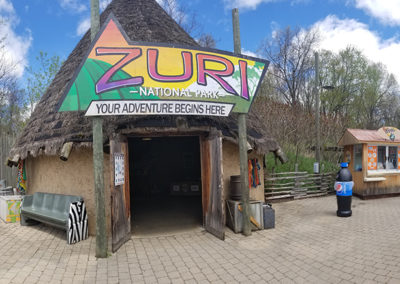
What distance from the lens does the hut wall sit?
6305 mm

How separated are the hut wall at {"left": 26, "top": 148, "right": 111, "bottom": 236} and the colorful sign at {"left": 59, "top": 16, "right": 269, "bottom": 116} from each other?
6.18ft

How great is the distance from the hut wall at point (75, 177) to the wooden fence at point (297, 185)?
624 cm

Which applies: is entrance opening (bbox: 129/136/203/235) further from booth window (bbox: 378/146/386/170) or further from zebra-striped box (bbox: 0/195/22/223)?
booth window (bbox: 378/146/386/170)

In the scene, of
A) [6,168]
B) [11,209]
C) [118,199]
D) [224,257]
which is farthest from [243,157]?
[6,168]

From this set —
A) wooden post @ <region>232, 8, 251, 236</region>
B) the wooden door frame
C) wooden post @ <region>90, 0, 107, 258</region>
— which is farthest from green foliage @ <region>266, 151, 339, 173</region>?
wooden post @ <region>90, 0, 107, 258</region>

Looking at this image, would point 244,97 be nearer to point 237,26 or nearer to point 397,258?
point 237,26

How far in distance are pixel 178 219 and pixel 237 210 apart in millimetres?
2122

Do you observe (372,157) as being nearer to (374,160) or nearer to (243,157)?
(374,160)

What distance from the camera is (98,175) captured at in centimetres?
496

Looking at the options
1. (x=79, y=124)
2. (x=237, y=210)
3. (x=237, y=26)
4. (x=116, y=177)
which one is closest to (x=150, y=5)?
(x=237, y=26)

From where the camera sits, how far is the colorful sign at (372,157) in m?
10.0

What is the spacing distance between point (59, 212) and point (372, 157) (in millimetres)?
10707

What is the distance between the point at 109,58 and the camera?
4.93 meters

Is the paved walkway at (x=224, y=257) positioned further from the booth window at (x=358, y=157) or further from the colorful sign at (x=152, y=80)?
the booth window at (x=358, y=157)
